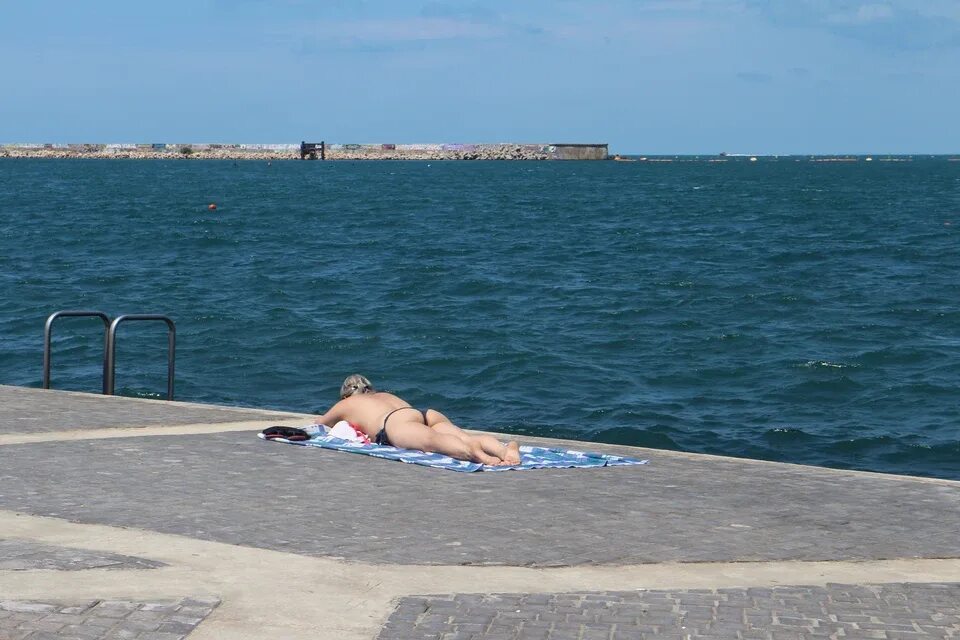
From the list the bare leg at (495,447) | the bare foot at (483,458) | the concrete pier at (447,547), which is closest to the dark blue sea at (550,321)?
the bare leg at (495,447)

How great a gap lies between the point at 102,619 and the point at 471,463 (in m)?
4.17

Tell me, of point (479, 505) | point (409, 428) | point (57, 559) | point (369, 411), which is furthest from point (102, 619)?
point (369, 411)

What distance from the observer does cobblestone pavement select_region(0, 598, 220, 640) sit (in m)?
Answer: 5.59

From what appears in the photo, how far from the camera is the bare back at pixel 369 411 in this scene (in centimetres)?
1043

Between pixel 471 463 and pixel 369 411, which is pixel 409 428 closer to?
pixel 369 411

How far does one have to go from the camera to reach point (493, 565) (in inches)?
274

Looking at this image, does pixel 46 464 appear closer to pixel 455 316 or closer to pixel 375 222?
pixel 455 316

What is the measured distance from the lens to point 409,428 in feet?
33.4

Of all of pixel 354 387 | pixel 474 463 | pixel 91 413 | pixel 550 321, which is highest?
pixel 354 387

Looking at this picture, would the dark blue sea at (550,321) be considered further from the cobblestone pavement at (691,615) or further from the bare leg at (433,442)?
the cobblestone pavement at (691,615)

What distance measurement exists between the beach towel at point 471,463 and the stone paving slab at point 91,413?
3.99 feet

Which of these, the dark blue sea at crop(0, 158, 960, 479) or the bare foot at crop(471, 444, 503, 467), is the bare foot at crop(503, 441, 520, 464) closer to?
the bare foot at crop(471, 444, 503, 467)

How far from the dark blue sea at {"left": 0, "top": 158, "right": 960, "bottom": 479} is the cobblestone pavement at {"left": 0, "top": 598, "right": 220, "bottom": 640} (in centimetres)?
1153

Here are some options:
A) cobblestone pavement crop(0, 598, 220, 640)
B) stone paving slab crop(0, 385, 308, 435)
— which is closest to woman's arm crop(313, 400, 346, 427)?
stone paving slab crop(0, 385, 308, 435)
